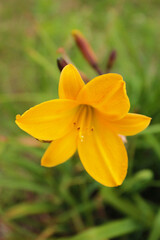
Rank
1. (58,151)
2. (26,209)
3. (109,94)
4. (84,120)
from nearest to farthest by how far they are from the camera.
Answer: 1. (109,94)
2. (58,151)
3. (84,120)
4. (26,209)

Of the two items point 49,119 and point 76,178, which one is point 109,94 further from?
point 76,178

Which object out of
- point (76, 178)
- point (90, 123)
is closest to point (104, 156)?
point (90, 123)

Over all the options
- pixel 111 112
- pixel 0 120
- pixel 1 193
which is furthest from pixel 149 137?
pixel 0 120

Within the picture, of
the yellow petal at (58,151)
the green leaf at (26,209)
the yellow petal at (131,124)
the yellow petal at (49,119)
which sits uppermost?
the yellow petal at (49,119)

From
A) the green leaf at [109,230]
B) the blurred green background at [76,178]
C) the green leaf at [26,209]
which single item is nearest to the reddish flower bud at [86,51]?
the blurred green background at [76,178]

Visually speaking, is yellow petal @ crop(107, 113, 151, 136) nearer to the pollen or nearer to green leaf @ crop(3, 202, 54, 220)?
the pollen

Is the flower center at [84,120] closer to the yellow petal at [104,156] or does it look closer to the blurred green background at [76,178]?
the yellow petal at [104,156]
